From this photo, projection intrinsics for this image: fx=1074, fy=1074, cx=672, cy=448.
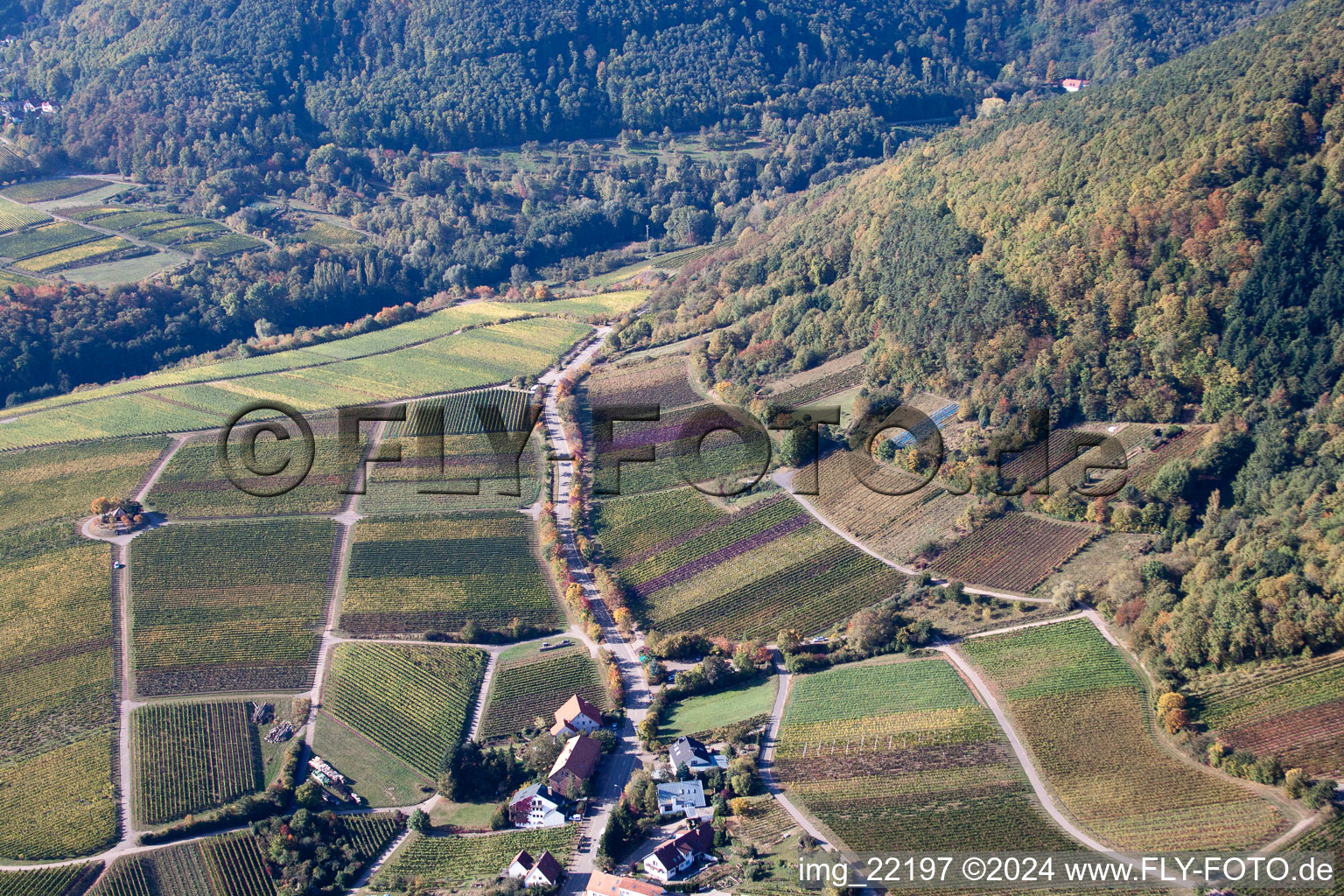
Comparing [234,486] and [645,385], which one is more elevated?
[645,385]

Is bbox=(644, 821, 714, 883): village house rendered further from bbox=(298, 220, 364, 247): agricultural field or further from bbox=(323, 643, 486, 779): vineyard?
bbox=(298, 220, 364, 247): agricultural field

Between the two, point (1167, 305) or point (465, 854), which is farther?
point (1167, 305)

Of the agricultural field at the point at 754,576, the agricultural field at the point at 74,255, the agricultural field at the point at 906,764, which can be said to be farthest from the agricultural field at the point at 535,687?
the agricultural field at the point at 74,255

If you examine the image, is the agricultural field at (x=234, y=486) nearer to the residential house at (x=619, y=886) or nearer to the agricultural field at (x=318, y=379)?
the agricultural field at (x=318, y=379)

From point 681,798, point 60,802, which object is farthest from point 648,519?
point 60,802

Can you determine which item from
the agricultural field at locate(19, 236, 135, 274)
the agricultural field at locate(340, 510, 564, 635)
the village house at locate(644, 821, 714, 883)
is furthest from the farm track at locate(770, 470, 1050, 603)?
the agricultural field at locate(19, 236, 135, 274)

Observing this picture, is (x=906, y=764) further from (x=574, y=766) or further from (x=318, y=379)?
(x=318, y=379)
